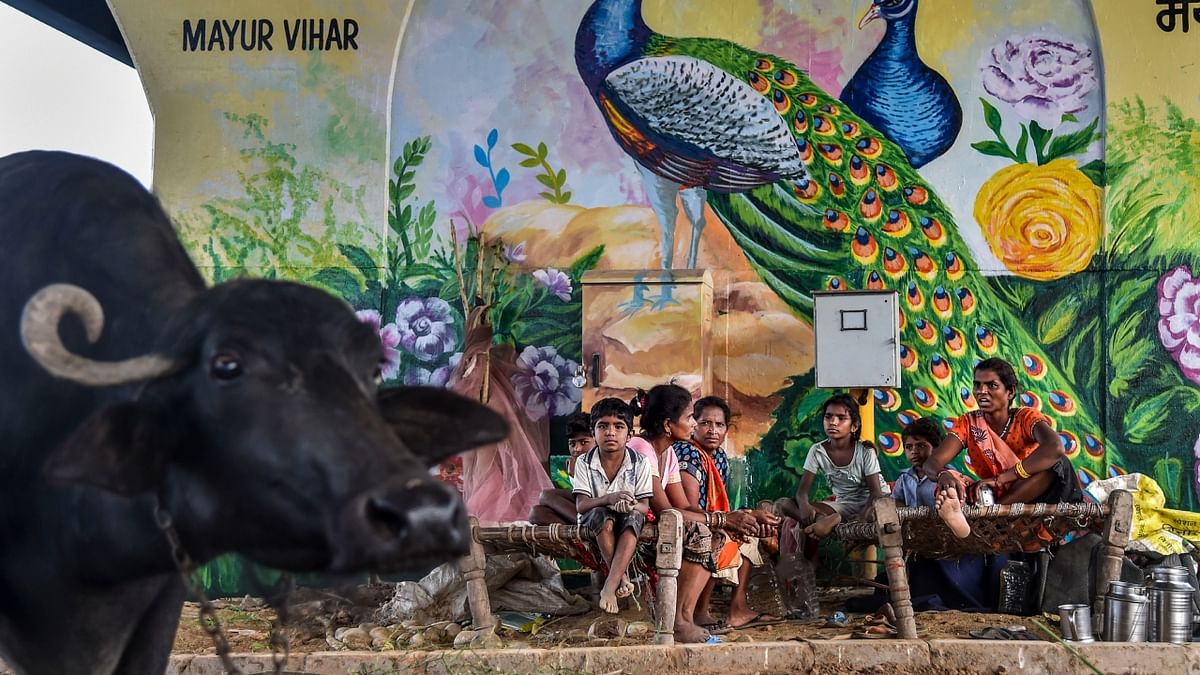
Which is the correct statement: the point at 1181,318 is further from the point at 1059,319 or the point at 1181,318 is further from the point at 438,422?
the point at 438,422

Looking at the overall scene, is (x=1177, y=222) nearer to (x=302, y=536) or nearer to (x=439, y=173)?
(x=439, y=173)

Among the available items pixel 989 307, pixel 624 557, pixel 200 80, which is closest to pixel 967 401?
pixel 989 307

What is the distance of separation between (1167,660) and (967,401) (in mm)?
2605

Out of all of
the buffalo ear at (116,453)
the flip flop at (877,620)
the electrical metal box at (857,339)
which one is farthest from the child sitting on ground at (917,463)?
the buffalo ear at (116,453)

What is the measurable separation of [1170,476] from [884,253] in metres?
2.06

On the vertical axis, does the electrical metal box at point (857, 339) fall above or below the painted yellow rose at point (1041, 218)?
below

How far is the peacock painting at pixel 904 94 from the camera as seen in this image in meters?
7.54

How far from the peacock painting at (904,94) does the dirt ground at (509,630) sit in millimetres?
2943

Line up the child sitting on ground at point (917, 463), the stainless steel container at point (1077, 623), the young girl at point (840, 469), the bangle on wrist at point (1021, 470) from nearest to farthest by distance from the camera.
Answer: the stainless steel container at point (1077, 623) < the bangle on wrist at point (1021, 470) < the child sitting on ground at point (917, 463) < the young girl at point (840, 469)

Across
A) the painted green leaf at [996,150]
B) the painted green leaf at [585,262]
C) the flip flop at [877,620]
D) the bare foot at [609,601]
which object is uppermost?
the painted green leaf at [996,150]

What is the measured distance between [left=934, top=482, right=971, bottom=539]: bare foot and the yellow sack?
4.00ft

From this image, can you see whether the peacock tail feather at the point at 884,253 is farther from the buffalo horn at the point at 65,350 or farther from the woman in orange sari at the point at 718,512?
the buffalo horn at the point at 65,350

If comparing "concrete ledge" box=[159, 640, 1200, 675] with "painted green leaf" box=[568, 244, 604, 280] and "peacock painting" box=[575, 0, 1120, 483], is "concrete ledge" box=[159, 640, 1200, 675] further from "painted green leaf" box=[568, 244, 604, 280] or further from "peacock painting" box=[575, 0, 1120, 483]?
"painted green leaf" box=[568, 244, 604, 280]

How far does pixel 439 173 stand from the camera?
781 centimetres
